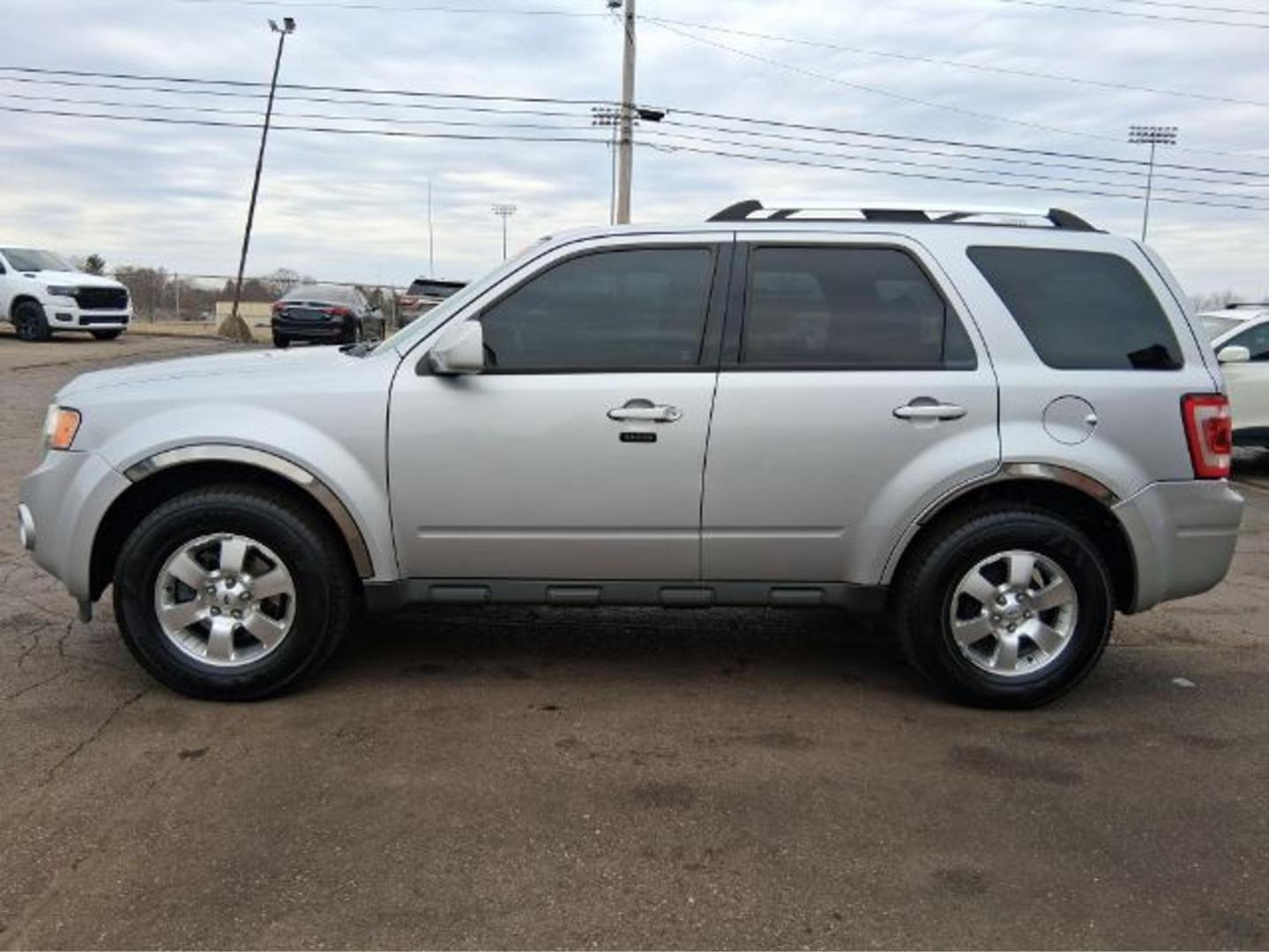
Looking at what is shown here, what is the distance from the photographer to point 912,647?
4348 millimetres

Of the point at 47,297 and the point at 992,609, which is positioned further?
the point at 47,297

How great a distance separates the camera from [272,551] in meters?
4.20

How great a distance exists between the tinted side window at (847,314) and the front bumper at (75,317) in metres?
21.2

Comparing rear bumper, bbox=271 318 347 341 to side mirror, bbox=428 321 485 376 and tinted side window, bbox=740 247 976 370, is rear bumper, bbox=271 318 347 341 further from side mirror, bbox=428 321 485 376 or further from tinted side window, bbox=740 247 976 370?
tinted side window, bbox=740 247 976 370

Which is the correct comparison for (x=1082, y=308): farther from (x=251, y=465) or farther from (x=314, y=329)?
(x=314, y=329)

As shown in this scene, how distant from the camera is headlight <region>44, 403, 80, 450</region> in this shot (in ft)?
14.1

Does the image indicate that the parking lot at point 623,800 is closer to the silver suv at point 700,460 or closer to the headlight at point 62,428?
the silver suv at point 700,460

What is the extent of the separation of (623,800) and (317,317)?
22.2 meters

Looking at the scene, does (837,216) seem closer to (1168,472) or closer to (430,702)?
(1168,472)

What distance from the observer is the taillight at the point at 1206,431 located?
4.28 m

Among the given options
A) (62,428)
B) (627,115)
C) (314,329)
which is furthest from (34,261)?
(62,428)

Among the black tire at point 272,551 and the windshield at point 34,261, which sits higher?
the windshield at point 34,261

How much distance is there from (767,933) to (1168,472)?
2582mm

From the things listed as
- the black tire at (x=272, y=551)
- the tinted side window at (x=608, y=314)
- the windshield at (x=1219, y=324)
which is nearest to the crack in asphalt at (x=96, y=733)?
the black tire at (x=272, y=551)
